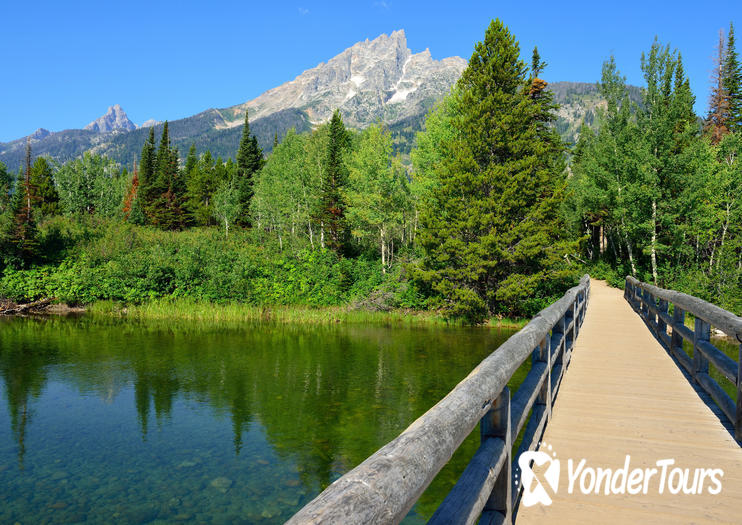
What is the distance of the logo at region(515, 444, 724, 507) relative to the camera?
147 inches

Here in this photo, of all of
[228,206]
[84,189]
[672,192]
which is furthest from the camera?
[84,189]

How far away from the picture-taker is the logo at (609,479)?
373 centimetres

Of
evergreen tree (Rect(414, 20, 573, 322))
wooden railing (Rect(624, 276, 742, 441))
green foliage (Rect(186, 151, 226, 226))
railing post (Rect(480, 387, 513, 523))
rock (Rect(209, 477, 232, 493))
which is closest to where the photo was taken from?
railing post (Rect(480, 387, 513, 523))

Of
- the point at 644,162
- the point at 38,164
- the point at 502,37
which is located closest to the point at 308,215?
the point at 502,37

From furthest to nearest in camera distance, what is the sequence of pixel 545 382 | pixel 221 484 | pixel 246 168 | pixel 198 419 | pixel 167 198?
pixel 246 168 → pixel 167 198 → pixel 198 419 → pixel 221 484 → pixel 545 382

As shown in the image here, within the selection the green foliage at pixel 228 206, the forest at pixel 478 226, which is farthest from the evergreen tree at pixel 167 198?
the forest at pixel 478 226

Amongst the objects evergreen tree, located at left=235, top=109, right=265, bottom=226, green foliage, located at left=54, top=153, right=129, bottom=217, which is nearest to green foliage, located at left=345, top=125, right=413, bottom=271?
evergreen tree, located at left=235, top=109, right=265, bottom=226

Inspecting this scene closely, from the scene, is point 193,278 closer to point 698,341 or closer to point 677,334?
point 677,334

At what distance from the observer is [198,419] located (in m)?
11.6

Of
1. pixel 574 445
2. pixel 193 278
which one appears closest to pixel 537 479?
pixel 574 445

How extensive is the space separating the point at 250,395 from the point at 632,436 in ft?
35.0

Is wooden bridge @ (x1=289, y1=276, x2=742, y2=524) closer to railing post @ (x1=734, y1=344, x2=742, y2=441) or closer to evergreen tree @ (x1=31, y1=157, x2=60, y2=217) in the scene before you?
railing post @ (x1=734, y1=344, x2=742, y2=441)

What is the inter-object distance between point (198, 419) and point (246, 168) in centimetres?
5970

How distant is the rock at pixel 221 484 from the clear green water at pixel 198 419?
3 cm
